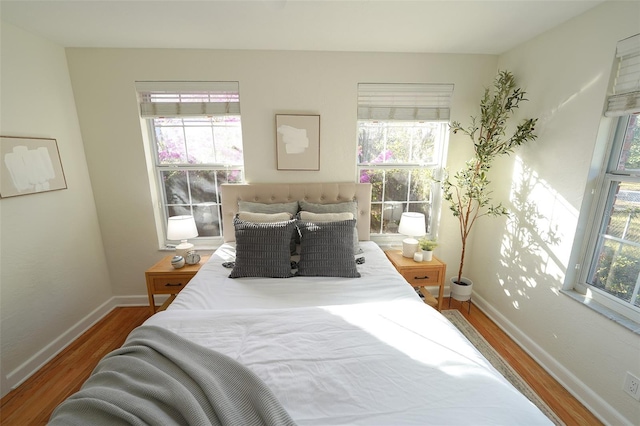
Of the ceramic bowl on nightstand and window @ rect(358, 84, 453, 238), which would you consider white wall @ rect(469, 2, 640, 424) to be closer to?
window @ rect(358, 84, 453, 238)

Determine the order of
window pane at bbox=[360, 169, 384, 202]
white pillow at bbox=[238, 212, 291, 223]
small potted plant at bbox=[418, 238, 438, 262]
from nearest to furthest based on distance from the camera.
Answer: white pillow at bbox=[238, 212, 291, 223] → small potted plant at bbox=[418, 238, 438, 262] → window pane at bbox=[360, 169, 384, 202]

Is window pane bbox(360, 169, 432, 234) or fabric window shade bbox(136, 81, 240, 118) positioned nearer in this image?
fabric window shade bbox(136, 81, 240, 118)

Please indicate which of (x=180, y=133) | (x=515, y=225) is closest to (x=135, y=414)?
(x=180, y=133)

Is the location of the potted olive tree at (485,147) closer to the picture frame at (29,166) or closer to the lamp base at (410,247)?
the lamp base at (410,247)

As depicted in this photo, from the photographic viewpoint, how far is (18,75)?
6.01 ft

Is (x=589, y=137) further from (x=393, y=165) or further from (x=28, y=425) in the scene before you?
(x=28, y=425)

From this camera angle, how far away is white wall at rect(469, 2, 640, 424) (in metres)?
1.51

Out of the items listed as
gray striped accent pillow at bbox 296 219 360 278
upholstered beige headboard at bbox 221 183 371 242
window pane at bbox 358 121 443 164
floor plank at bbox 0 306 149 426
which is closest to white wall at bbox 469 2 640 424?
window pane at bbox 358 121 443 164

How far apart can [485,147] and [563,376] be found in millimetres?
1741

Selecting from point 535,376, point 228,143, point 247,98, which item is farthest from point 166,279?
point 535,376

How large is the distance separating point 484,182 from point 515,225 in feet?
1.47

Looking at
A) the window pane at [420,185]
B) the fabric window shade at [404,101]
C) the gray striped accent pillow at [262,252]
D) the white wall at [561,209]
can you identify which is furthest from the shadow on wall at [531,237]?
the gray striped accent pillow at [262,252]

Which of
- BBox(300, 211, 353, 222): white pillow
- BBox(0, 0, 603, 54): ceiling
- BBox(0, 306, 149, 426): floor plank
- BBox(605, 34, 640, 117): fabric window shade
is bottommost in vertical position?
BBox(0, 306, 149, 426): floor plank

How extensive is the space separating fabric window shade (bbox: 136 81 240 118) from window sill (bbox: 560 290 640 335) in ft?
9.57
